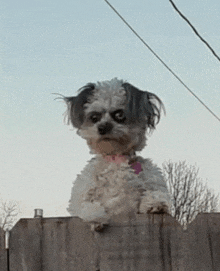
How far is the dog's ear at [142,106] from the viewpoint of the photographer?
362 centimetres

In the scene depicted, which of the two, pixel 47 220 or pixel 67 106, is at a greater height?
pixel 67 106

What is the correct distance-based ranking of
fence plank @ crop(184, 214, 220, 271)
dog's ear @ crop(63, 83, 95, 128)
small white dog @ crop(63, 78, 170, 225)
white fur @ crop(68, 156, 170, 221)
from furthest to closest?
1. dog's ear @ crop(63, 83, 95, 128)
2. small white dog @ crop(63, 78, 170, 225)
3. white fur @ crop(68, 156, 170, 221)
4. fence plank @ crop(184, 214, 220, 271)

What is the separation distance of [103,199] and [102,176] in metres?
0.22

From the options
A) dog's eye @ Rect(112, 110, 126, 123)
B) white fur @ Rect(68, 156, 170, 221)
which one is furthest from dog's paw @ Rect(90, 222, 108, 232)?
dog's eye @ Rect(112, 110, 126, 123)

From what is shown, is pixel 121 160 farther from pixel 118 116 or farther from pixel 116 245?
pixel 116 245

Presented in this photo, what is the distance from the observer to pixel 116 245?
216 centimetres

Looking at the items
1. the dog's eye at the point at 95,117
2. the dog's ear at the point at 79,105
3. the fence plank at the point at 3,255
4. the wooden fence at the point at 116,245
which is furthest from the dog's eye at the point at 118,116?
the fence plank at the point at 3,255

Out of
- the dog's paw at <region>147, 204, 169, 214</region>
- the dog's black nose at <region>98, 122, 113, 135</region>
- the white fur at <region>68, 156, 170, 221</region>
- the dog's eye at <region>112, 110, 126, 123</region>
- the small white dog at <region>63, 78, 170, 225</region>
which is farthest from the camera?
the dog's eye at <region>112, 110, 126, 123</region>

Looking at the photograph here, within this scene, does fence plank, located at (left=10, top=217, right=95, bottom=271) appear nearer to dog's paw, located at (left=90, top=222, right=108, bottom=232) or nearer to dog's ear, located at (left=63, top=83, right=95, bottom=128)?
dog's paw, located at (left=90, top=222, right=108, bottom=232)

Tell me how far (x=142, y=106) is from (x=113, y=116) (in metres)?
0.27

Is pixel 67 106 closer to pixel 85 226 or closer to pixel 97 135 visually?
pixel 97 135

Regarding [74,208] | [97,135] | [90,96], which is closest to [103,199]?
[74,208]

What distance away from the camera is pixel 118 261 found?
7.04ft

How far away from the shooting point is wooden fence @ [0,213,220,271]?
6.95ft
